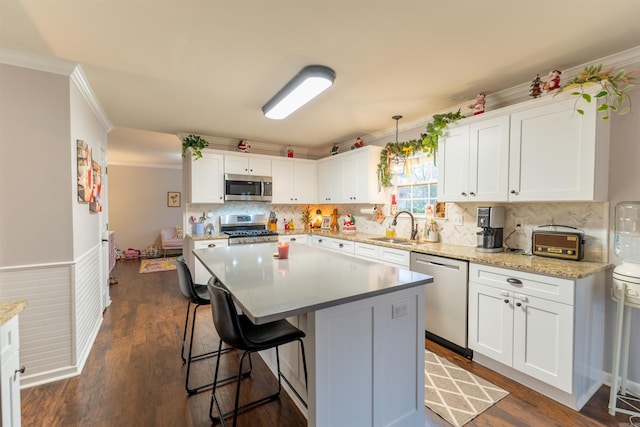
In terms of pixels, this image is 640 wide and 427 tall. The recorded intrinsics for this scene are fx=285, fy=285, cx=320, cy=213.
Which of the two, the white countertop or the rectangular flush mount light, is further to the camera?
the rectangular flush mount light

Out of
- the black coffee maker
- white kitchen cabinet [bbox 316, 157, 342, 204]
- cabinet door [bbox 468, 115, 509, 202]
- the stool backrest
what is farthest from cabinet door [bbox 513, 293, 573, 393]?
white kitchen cabinet [bbox 316, 157, 342, 204]

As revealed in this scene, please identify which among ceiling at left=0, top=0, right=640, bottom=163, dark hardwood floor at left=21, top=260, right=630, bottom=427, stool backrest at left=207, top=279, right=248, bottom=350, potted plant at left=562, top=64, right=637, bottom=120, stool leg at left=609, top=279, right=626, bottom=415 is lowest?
dark hardwood floor at left=21, top=260, right=630, bottom=427

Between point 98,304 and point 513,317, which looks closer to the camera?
point 513,317

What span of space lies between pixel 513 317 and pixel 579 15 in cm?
199

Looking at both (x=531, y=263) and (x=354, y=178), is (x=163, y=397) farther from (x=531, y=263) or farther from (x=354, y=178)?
(x=354, y=178)

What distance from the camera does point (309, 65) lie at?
2209 mm

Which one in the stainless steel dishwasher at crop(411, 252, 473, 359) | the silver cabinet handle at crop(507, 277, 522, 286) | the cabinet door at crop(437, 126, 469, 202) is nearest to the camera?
the silver cabinet handle at crop(507, 277, 522, 286)

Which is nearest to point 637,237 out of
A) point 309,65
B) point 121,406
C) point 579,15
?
point 579,15

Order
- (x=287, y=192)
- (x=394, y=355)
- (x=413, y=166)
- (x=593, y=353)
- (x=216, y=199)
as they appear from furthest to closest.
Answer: (x=287, y=192) < (x=216, y=199) < (x=413, y=166) < (x=593, y=353) < (x=394, y=355)

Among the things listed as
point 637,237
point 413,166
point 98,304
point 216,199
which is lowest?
point 98,304

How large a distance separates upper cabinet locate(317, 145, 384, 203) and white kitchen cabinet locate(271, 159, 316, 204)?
165mm

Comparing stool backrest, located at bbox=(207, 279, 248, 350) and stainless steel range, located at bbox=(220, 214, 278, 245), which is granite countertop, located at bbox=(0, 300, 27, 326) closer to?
stool backrest, located at bbox=(207, 279, 248, 350)

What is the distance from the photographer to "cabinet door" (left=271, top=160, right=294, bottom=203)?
4.84m

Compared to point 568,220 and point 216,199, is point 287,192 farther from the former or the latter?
point 568,220
